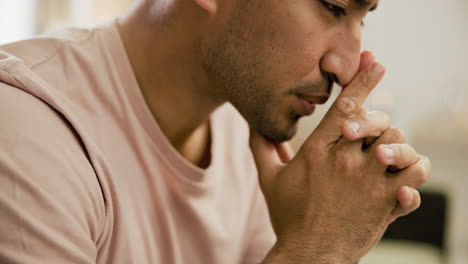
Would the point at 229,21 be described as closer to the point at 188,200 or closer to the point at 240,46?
the point at 240,46

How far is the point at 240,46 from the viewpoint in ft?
3.58

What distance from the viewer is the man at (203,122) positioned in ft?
3.03

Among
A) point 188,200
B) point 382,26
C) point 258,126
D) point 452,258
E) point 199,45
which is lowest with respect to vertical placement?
point 452,258

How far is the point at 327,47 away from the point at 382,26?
213 centimetres

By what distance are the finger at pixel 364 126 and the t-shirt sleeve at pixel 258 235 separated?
43cm

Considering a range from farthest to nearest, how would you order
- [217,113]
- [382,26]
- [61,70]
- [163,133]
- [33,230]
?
[382,26] < [217,113] < [163,133] < [61,70] < [33,230]

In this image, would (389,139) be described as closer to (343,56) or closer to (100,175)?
(343,56)

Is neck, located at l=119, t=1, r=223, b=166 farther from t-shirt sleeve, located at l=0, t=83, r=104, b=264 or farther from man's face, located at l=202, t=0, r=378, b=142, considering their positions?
t-shirt sleeve, located at l=0, t=83, r=104, b=264

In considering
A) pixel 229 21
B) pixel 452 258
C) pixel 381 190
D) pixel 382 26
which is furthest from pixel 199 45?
pixel 452 258

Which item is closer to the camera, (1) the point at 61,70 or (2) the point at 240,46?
(1) the point at 61,70

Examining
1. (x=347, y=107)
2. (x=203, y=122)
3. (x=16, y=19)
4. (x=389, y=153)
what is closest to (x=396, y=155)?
(x=389, y=153)

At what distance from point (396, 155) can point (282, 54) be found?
0.96 ft

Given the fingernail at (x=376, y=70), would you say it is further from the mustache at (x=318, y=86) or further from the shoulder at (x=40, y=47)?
the shoulder at (x=40, y=47)

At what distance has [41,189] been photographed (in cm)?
77
